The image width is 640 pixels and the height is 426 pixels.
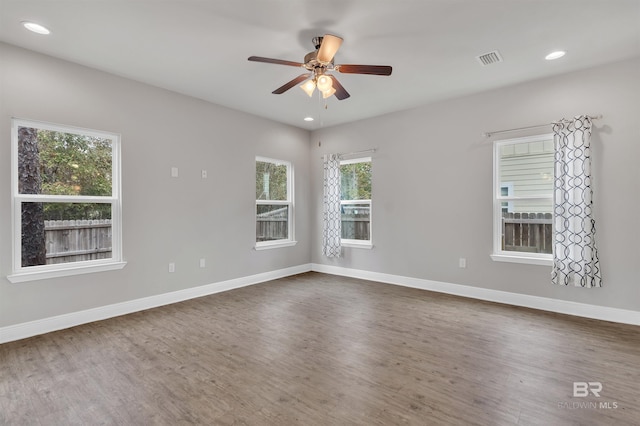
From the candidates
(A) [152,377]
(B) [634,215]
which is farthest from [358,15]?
(B) [634,215]

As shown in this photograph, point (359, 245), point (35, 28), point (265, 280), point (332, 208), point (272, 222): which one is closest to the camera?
point (35, 28)

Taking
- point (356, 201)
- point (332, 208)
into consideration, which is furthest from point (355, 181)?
point (332, 208)

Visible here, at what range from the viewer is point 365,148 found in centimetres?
535

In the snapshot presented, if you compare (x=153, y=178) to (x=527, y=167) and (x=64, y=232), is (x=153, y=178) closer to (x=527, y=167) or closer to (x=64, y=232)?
(x=64, y=232)

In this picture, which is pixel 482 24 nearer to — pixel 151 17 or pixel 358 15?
pixel 358 15

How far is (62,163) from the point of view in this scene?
329 cm

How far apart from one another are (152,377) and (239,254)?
105 inches

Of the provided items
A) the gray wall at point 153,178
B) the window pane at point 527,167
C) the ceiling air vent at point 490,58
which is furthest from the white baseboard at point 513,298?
the ceiling air vent at point 490,58

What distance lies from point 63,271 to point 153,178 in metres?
1.37

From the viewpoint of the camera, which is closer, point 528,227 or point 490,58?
point 490,58

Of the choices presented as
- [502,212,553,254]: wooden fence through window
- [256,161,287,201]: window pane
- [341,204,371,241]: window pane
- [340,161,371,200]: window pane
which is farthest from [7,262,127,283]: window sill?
[502,212,553,254]: wooden fence through window

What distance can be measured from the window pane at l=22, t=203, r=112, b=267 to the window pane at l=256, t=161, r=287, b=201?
225 cm

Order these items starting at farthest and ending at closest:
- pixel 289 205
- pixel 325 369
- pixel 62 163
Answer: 1. pixel 289 205
2. pixel 62 163
3. pixel 325 369

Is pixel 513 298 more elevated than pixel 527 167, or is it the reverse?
pixel 527 167
